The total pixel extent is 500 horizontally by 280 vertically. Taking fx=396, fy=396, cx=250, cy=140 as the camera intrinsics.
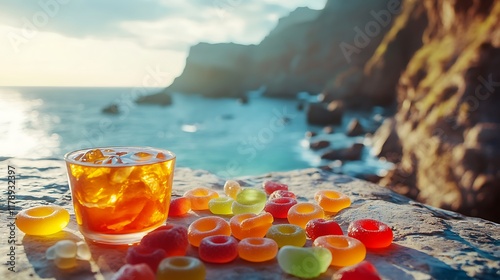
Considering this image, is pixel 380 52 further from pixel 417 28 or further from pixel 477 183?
pixel 477 183

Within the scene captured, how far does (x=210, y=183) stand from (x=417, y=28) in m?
37.0

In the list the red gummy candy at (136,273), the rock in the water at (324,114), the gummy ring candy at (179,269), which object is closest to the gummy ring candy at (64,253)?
the red gummy candy at (136,273)

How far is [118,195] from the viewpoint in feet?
6.56

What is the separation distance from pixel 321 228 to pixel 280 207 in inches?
18.0

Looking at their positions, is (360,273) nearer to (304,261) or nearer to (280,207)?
(304,261)

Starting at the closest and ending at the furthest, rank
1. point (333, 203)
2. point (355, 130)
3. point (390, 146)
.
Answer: point (333, 203)
point (390, 146)
point (355, 130)

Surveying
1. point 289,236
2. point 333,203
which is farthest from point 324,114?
point 289,236

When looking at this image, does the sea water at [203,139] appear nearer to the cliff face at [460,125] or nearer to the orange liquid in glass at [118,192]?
the cliff face at [460,125]

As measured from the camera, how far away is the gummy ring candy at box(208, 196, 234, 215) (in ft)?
8.70

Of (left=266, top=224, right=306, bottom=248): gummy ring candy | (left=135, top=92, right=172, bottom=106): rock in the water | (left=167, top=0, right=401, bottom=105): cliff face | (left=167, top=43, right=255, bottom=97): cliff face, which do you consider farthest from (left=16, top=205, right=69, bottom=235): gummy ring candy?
(left=167, top=43, right=255, bottom=97): cliff face

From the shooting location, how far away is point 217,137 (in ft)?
137

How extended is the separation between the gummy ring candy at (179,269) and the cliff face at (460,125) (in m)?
9.50

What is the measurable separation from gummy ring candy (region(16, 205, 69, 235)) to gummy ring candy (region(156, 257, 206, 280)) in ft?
2.92

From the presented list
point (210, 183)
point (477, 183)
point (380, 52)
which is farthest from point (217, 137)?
point (210, 183)
